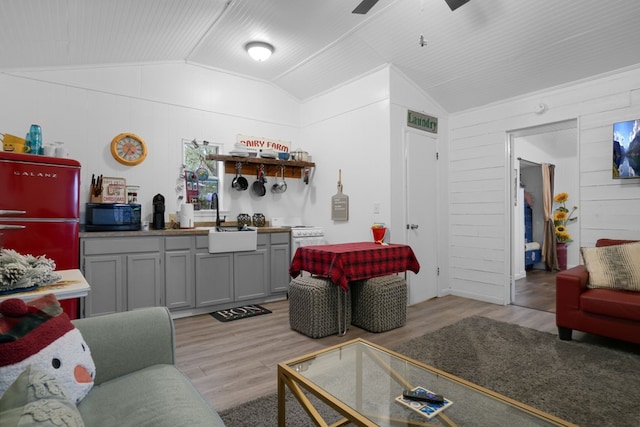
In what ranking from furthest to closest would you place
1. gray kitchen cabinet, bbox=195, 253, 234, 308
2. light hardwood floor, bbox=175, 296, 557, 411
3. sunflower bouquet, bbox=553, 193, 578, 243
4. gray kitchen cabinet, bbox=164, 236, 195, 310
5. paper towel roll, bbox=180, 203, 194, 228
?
1. sunflower bouquet, bbox=553, 193, 578, 243
2. paper towel roll, bbox=180, 203, 194, 228
3. gray kitchen cabinet, bbox=195, 253, 234, 308
4. gray kitchen cabinet, bbox=164, 236, 195, 310
5. light hardwood floor, bbox=175, 296, 557, 411

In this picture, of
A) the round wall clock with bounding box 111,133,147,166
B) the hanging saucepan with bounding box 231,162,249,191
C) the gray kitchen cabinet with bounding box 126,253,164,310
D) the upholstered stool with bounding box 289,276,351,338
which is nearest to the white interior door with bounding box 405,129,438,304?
the upholstered stool with bounding box 289,276,351,338

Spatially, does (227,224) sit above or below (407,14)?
below

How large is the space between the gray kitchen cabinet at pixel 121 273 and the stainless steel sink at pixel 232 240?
567mm

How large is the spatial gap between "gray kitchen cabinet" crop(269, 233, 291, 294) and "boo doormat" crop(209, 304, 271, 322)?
42 centimetres

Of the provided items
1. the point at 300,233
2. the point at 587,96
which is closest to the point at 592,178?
the point at 587,96

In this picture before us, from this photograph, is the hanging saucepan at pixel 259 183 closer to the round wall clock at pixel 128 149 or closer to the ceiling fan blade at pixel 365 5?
the round wall clock at pixel 128 149

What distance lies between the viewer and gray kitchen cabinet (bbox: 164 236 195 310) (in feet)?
12.4

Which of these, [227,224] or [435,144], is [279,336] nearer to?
[227,224]

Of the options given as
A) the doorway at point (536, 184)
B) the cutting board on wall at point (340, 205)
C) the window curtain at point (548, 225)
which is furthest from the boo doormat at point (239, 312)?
the window curtain at point (548, 225)

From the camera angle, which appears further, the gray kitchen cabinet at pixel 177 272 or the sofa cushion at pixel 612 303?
the gray kitchen cabinet at pixel 177 272

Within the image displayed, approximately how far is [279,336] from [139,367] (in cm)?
175

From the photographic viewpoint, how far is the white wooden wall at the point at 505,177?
351cm

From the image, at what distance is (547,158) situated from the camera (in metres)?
7.15

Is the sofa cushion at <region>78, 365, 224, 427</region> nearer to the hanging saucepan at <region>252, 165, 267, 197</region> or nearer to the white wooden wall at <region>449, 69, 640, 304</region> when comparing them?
the hanging saucepan at <region>252, 165, 267, 197</region>
